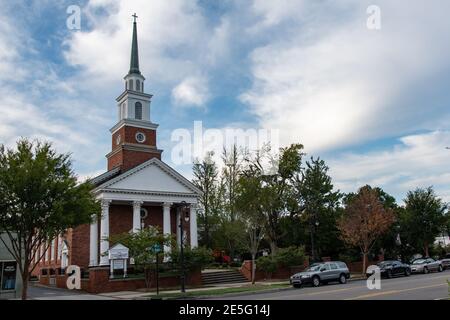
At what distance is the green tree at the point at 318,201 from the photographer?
150ft

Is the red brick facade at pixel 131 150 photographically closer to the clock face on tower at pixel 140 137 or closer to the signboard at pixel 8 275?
the clock face on tower at pixel 140 137

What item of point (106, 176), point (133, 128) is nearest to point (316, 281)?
point (106, 176)

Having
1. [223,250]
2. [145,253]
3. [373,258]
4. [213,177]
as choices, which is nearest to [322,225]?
[373,258]

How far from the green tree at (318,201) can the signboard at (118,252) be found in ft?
66.9

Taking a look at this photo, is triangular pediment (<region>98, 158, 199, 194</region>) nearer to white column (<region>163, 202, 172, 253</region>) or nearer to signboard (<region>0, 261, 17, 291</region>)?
white column (<region>163, 202, 172, 253</region>)

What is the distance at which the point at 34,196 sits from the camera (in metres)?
18.5

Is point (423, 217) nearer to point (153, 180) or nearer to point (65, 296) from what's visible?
point (153, 180)

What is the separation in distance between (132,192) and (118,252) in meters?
10.8

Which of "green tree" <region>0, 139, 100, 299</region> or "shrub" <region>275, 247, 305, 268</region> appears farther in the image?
"shrub" <region>275, 247, 305, 268</region>

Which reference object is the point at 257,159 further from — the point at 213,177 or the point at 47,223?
the point at 47,223

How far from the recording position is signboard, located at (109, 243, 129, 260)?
102 feet

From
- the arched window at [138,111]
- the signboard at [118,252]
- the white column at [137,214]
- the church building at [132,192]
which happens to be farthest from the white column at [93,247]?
the arched window at [138,111]

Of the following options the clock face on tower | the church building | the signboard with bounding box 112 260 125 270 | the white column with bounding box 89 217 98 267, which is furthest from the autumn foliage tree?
the clock face on tower

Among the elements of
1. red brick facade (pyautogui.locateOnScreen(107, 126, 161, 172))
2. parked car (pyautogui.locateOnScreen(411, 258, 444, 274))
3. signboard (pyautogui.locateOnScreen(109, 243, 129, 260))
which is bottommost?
parked car (pyautogui.locateOnScreen(411, 258, 444, 274))
